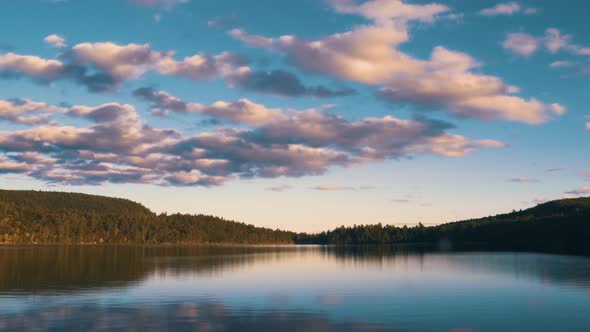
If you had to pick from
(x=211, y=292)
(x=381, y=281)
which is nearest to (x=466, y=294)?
(x=381, y=281)

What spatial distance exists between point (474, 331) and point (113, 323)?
27568 millimetres

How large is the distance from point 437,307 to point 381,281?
98.7 feet

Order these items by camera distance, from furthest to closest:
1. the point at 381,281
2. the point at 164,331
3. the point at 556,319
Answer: the point at 381,281
the point at 556,319
the point at 164,331

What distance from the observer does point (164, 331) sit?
125 feet

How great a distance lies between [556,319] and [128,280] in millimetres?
56864

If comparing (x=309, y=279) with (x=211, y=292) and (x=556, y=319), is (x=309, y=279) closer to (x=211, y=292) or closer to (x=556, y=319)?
(x=211, y=292)

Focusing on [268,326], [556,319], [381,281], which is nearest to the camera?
[268,326]

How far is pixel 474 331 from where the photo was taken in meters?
39.6

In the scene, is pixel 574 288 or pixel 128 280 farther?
pixel 128 280

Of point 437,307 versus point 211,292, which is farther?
point 211,292

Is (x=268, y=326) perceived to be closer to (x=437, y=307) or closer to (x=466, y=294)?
(x=437, y=307)

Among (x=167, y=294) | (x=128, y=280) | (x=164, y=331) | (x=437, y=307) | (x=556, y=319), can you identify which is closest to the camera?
(x=164, y=331)

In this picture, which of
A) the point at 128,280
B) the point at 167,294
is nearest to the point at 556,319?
the point at 167,294

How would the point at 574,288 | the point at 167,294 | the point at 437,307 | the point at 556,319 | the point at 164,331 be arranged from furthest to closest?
the point at 574,288 < the point at 167,294 < the point at 437,307 < the point at 556,319 < the point at 164,331
